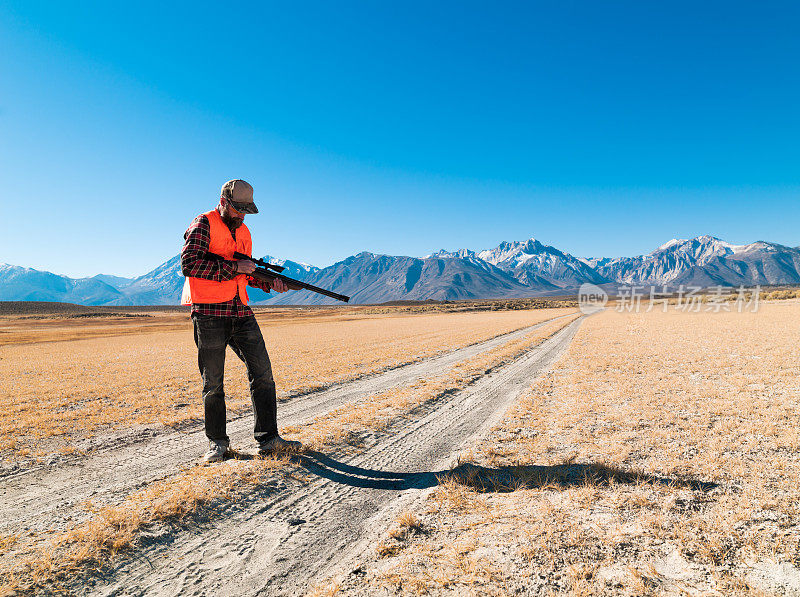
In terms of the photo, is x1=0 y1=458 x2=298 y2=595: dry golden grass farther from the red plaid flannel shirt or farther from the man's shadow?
the red plaid flannel shirt

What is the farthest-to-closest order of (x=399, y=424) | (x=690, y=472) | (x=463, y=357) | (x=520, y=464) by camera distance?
1. (x=463, y=357)
2. (x=399, y=424)
3. (x=520, y=464)
4. (x=690, y=472)

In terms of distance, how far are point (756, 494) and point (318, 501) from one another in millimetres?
5241

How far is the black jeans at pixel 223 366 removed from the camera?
528cm

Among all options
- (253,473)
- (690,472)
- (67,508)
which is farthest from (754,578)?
(67,508)

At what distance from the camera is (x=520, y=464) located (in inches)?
218

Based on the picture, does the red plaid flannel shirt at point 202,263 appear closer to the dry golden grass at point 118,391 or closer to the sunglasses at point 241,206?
the sunglasses at point 241,206

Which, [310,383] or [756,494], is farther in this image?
[310,383]

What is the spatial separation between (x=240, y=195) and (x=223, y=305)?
1623 mm

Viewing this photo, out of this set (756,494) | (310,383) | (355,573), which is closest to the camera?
(355,573)

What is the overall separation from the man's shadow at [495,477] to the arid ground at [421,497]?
0.03 m

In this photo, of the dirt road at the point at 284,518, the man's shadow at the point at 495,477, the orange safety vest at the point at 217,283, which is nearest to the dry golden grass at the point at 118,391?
the dirt road at the point at 284,518

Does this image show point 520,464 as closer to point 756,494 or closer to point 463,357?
point 756,494

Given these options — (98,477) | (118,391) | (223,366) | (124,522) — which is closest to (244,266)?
(223,366)

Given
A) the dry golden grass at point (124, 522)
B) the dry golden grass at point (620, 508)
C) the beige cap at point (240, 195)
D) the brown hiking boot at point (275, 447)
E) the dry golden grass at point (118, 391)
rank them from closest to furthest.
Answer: the dry golden grass at point (620, 508), the dry golden grass at point (124, 522), the beige cap at point (240, 195), the brown hiking boot at point (275, 447), the dry golden grass at point (118, 391)
